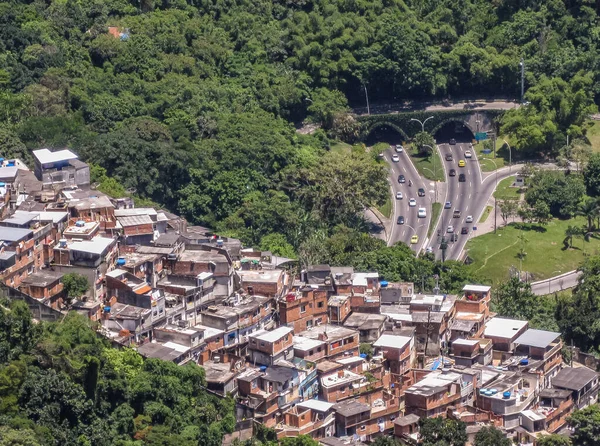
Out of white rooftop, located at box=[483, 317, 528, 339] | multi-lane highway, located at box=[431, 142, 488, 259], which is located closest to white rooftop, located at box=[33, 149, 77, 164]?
white rooftop, located at box=[483, 317, 528, 339]

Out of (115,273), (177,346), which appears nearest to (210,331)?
(177,346)

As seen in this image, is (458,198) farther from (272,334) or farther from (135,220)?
(272,334)

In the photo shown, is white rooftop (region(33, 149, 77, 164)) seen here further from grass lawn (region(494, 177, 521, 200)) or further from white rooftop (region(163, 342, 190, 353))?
grass lawn (region(494, 177, 521, 200))

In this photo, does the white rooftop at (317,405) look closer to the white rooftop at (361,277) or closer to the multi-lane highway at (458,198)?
the white rooftop at (361,277)

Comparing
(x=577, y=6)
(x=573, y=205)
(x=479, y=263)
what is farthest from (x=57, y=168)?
(x=577, y=6)

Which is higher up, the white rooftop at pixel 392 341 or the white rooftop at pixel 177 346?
the white rooftop at pixel 177 346

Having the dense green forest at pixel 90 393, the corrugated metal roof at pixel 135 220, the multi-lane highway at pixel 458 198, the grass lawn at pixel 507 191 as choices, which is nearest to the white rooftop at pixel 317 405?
the dense green forest at pixel 90 393

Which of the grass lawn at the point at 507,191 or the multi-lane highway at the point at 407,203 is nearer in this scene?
the multi-lane highway at the point at 407,203
